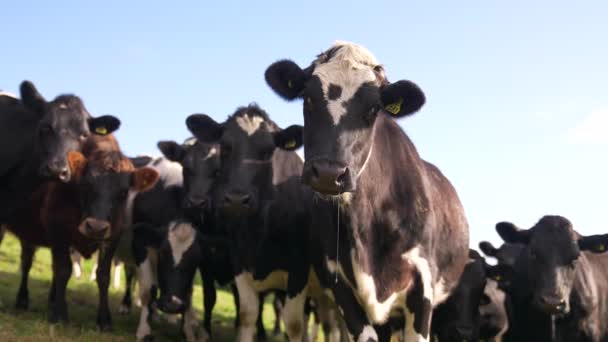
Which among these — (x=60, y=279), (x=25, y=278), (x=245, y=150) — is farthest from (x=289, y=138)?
(x=25, y=278)

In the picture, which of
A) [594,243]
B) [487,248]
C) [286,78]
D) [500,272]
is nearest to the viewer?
[286,78]

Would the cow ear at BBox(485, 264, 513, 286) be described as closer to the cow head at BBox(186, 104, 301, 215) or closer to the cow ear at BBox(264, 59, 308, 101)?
the cow head at BBox(186, 104, 301, 215)

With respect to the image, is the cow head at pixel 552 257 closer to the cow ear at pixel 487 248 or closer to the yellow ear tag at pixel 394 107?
the cow ear at pixel 487 248

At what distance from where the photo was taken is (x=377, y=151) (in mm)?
6484

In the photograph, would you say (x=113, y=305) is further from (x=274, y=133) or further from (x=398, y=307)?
(x=398, y=307)

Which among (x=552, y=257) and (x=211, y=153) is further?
(x=211, y=153)

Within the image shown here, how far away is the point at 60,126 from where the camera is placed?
9.76 meters

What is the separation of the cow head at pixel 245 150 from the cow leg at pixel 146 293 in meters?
2.35

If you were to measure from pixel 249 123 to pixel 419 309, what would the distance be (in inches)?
146

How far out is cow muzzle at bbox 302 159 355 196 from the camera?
523 centimetres

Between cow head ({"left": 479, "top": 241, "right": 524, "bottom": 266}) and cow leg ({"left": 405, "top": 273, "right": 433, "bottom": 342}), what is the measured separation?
4376 mm

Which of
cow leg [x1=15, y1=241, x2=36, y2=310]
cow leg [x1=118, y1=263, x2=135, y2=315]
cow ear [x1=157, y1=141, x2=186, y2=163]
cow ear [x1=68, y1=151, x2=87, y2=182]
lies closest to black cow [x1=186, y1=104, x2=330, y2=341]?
cow ear [x1=157, y1=141, x2=186, y2=163]

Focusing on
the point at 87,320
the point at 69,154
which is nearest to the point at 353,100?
the point at 69,154

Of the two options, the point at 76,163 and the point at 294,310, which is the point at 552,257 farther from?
the point at 76,163
